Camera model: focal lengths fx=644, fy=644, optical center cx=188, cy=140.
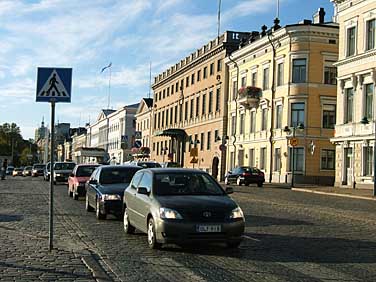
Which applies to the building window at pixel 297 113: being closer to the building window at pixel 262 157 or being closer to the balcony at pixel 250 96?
the building window at pixel 262 157

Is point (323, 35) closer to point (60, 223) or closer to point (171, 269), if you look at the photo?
point (60, 223)

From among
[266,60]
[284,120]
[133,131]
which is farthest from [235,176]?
[133,131]

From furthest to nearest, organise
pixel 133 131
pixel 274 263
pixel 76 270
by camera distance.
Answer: pixel 133 131 < pixel 274 263 < pixel 76 270

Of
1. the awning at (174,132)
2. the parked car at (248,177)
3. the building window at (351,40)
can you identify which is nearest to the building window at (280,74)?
the building window at (351,40)

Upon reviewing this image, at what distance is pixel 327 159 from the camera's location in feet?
181

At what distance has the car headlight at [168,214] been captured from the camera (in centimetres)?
1133

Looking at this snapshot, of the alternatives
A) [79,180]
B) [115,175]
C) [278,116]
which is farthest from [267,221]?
[278,116]

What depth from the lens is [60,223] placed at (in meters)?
16.4

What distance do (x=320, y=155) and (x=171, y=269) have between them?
152ft

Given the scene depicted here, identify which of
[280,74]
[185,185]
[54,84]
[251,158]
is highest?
[280,74]

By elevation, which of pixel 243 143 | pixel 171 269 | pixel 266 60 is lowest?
pixel 171 269

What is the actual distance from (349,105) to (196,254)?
38.2 metres

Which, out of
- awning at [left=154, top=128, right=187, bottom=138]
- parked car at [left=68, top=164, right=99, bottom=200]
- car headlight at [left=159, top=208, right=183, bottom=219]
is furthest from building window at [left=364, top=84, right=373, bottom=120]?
awning at [left=154, top=128, right=187, bottom=138]

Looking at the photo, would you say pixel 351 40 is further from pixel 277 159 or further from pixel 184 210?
pixel 184 210
